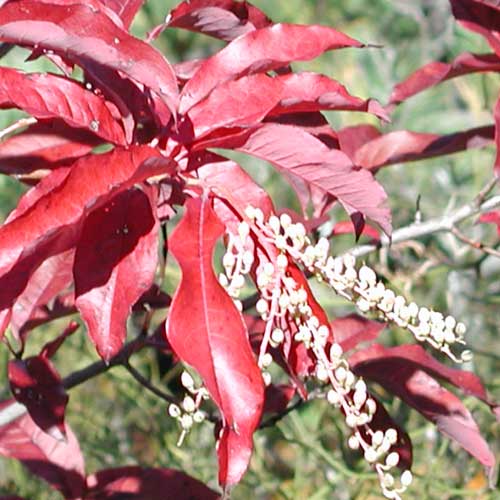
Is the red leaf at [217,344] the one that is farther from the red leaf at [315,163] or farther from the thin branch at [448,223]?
the thin branch at [448,223]

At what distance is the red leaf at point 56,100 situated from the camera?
97 cm

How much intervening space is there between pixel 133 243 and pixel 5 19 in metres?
0.23

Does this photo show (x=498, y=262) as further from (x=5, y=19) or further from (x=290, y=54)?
(x=5, y=19)

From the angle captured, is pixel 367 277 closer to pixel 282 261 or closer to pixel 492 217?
pixel 282 261

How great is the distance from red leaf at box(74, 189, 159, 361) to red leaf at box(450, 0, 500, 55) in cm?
47

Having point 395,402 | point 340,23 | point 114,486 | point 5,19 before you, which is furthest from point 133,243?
point 340,23

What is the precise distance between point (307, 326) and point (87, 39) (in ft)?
0.99

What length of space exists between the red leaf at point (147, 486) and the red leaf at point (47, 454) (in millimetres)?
30

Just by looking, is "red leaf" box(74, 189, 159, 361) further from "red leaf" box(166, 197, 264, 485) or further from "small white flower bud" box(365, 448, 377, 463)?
"small white flower bud" box(365, 448, 377, 463)

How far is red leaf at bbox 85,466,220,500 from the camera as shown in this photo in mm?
1341

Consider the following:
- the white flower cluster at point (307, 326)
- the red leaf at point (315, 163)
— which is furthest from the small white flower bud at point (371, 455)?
the red leaf at point (315, 163)

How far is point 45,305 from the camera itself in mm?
1297

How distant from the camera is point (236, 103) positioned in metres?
1.02

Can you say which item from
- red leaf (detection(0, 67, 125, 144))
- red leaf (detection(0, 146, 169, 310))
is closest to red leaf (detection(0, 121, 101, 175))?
red leaf (detection(0, 67, 125, 144))
